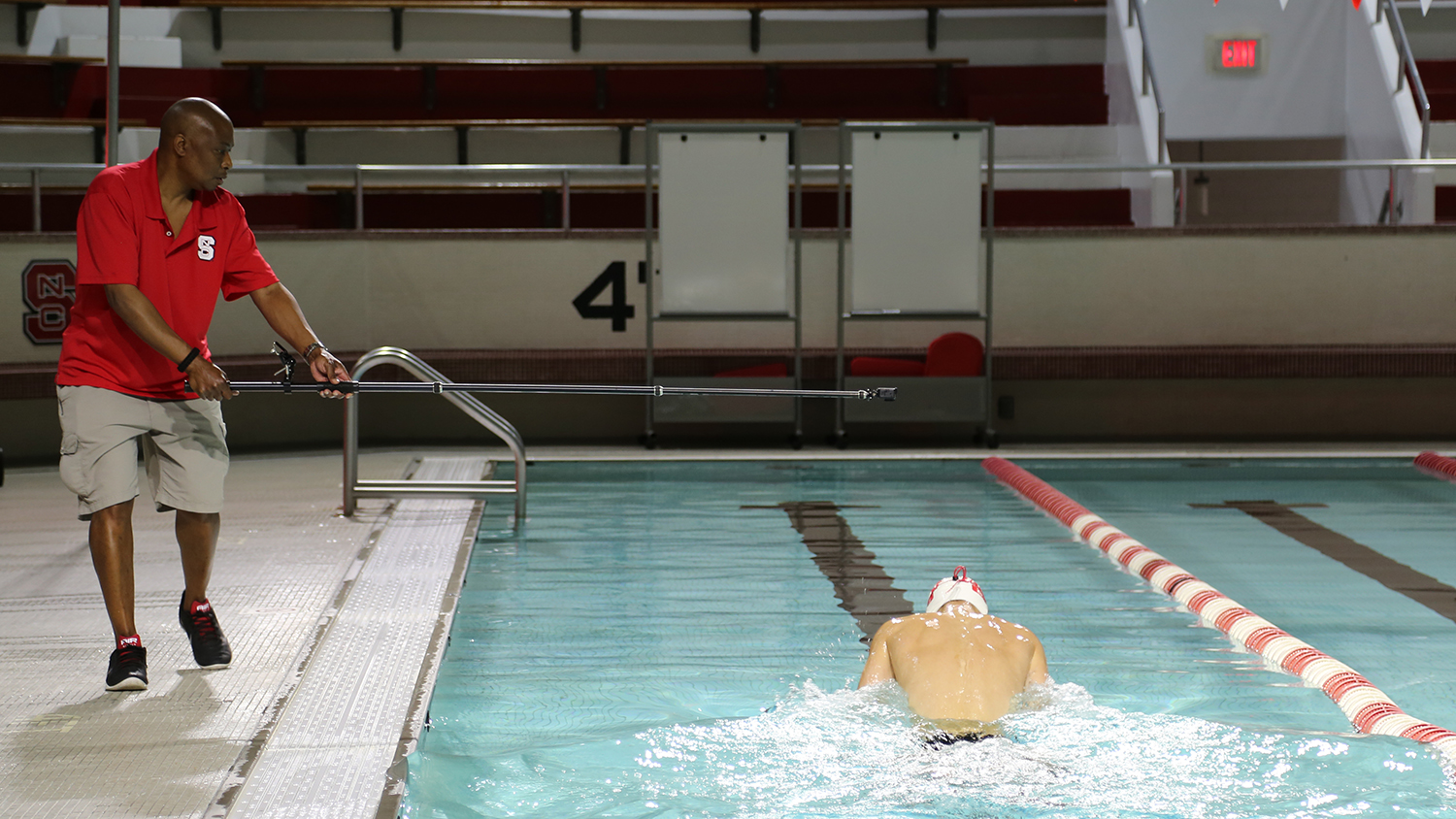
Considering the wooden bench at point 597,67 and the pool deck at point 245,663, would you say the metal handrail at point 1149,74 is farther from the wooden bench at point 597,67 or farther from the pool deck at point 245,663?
the pool deck at point 245,663

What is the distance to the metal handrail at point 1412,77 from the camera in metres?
8.99

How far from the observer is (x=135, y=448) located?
318 centimetres

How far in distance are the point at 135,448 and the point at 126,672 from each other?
0.51 m

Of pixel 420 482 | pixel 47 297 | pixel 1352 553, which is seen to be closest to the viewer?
pixel 1352 553

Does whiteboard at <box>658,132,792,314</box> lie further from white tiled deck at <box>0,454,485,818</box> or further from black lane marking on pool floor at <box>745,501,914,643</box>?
white tiled deck at <box>0,454,485,818</box>

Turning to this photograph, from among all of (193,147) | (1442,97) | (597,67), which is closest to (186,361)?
(193,147)

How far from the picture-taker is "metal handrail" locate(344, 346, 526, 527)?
5410 millimetres

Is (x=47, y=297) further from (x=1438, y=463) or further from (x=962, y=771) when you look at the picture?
(x=1438, y=463)

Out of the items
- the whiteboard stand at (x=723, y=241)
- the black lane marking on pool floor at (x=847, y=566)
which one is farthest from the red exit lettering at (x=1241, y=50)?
the black lane marking on pool floor at (x=847, y=566)

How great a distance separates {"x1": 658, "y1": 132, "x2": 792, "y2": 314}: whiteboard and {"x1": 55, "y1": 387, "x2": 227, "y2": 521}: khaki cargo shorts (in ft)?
16.0

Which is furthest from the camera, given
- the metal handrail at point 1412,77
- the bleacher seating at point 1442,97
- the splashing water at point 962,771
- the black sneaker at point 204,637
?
the bleacher seating at point 1442,97

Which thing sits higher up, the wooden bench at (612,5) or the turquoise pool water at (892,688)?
the wooden bench at (612,5)

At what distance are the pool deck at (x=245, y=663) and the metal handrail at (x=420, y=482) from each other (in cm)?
10

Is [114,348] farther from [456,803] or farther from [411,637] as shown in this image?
[456,803]
